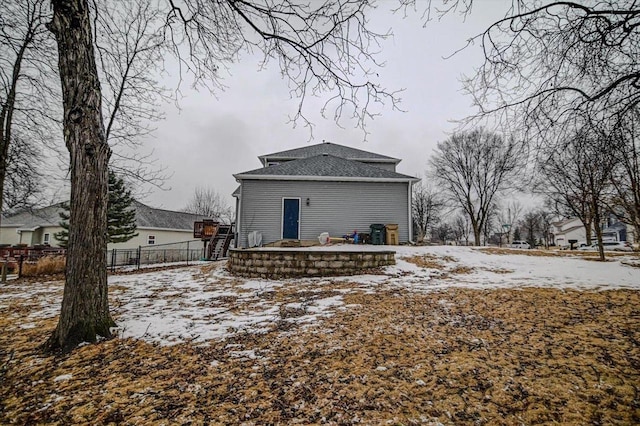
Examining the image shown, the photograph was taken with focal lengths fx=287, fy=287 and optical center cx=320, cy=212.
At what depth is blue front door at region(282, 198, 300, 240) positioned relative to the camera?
11.8 metres

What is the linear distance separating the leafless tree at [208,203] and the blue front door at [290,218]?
3477cm

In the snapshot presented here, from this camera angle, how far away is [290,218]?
11906 millimetres

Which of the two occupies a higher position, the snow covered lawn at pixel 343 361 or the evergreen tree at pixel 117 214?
the evergreen tree at pixel 117 214

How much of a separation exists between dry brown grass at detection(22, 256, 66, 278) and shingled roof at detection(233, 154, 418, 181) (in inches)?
270

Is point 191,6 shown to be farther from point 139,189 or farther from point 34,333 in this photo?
point 139,189

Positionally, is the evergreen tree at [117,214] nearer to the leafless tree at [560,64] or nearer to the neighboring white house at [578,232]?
the leafless tree at [560,64]

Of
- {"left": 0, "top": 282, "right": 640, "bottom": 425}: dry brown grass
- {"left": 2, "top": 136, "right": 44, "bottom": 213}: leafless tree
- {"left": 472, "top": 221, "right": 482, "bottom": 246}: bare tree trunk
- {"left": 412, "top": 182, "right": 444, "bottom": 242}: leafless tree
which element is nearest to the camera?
{"left": 0, "top": 282, "right": 640, "bottom": 425}: dry brown grass

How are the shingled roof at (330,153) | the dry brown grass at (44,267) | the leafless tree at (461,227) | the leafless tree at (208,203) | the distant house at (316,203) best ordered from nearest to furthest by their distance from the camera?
the dry brown grass at (44,267), the distant house at (316,203), the shingled roof at (330,153), the leafless tree at (461,227), the leafless tree at (208,203)

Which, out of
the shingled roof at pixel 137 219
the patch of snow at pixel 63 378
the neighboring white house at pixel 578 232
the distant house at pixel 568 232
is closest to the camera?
the patch of snow at pixel 63 378

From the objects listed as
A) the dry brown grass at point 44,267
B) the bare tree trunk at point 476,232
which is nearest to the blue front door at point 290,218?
the dry brown grass at point 44,267

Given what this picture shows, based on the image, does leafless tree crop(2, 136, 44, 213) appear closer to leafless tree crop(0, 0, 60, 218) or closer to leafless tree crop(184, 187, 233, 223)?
leafless tree crop(0, 0, 60, 218)

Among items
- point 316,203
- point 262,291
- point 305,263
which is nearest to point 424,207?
point 316,203

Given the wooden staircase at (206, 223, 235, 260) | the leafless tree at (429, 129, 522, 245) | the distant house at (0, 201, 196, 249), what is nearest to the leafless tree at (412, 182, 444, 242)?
the leafless tree at (429, 129, 522, 245)

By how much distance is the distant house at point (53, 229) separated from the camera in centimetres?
2462
